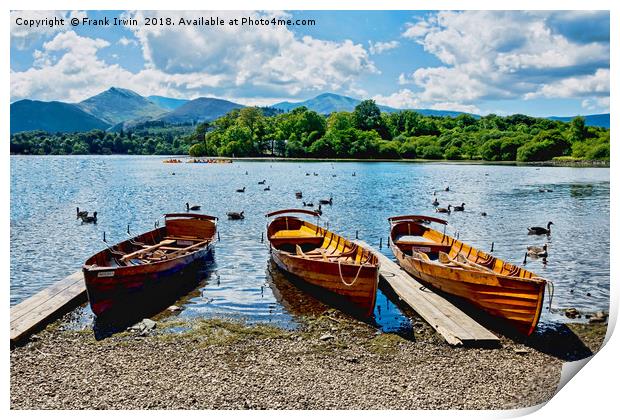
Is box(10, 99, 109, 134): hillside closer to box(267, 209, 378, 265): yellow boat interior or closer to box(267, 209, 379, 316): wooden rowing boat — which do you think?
box(267, 209, 379, 316): wooden rowing boat

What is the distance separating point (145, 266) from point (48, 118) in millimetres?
11290

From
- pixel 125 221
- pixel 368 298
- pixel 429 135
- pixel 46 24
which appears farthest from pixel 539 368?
pixel 429 135

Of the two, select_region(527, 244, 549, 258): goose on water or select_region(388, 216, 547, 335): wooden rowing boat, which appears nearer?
select_region(388, 216, 547, 335): wooden rowing boat

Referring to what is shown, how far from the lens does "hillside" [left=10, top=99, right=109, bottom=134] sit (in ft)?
45.1

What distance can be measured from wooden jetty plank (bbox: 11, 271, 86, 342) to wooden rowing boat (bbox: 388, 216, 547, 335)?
28.6 ft

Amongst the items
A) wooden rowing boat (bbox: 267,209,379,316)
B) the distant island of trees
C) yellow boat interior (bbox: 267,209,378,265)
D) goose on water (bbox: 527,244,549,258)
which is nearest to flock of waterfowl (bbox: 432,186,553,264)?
goose on water (bbox: 527,244,549,258)

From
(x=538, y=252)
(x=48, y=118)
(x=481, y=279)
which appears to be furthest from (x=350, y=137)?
(x=481, y=279)

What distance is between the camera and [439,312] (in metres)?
11.4

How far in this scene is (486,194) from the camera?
39.5 metres

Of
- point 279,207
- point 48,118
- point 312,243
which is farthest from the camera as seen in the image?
point 279,207

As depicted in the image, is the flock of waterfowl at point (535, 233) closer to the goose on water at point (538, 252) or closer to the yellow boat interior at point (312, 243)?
the goose on water at point (538, 252)

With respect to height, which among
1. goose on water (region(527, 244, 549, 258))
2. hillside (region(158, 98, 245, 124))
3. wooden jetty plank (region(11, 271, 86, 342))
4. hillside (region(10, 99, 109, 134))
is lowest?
goose on water (region(527, 244, 549, 258))

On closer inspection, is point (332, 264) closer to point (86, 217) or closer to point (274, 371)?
point (274, 371)

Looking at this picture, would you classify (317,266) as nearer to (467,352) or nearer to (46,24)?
(467,352)
